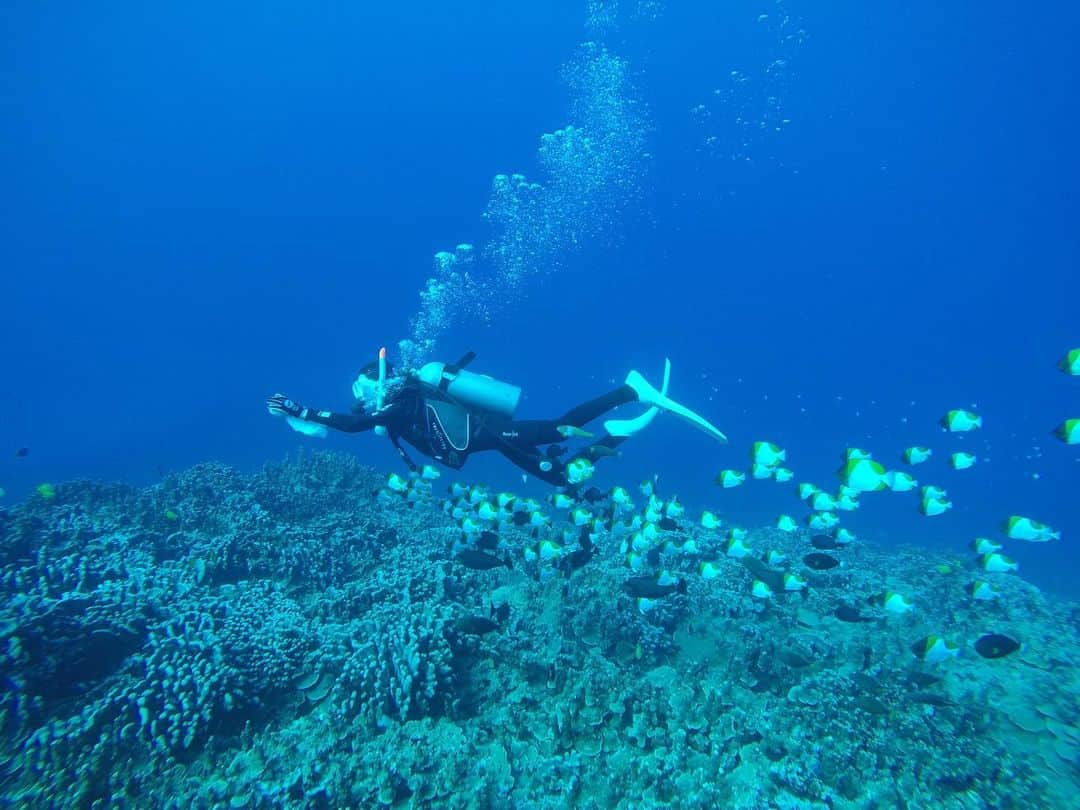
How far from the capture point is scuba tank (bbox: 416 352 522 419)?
28.8ft

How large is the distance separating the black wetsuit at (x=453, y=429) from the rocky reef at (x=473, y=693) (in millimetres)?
1927

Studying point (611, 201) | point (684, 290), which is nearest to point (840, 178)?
point (684, 290)

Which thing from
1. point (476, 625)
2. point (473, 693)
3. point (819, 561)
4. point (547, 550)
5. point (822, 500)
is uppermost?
point (822, 500)

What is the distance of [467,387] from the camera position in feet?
28.9

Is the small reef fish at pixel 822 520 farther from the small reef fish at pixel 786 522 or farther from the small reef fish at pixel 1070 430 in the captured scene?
the small reef fish at pixel 1070 430

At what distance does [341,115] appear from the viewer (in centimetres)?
10906

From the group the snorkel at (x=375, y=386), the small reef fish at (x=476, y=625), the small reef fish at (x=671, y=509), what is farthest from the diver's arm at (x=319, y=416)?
the small reef fish at (x=671, y=509)

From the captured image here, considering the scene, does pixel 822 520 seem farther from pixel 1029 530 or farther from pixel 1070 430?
pixel 1070 430

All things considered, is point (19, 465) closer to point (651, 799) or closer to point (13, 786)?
point (13, 786)

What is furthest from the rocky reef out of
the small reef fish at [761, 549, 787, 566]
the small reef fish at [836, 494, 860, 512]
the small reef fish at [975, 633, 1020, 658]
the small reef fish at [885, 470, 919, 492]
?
the small reef fish at [885, 470, 919, 492]

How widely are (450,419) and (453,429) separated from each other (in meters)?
0.18

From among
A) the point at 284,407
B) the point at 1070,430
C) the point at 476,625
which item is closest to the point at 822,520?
the point at 1070,430

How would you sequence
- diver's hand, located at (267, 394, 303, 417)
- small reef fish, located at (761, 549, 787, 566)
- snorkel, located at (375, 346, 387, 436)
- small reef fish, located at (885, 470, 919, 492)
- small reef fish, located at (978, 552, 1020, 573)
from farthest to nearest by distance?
small reef fish, located at (761, 549, 787, 566) → snorkel, located at (375, 346, 387, 436) → small reef fish, located at (885, 470, 919, 492) → small reef fish, located at (978, 552, 1020, 573) → diver's hand, located at (267, 394, 303, 417)

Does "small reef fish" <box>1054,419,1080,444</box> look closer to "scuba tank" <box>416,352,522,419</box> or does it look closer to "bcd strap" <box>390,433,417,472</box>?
"scuba tank" <box>416,352,522,419</box>
